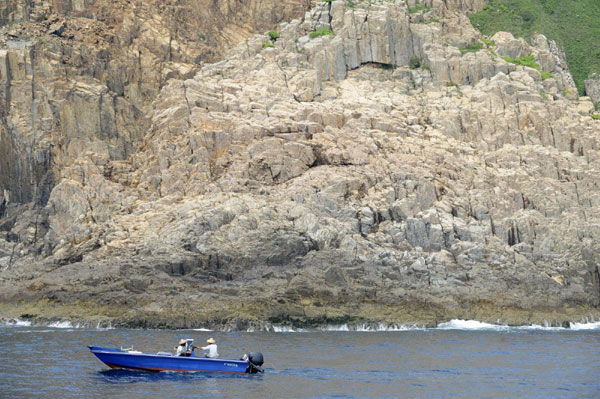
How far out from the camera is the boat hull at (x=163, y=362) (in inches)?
2442

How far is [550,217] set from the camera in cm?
10394

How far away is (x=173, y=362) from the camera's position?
62.3 m

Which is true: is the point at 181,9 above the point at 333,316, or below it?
above

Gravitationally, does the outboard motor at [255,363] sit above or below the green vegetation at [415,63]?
below

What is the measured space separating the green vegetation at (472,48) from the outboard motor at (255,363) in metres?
74.4

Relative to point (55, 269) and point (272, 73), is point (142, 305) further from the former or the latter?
point (272, 73)

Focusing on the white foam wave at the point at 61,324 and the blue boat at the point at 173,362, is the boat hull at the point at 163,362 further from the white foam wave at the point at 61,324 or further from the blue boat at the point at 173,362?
the white foam wave at the point at 61,324

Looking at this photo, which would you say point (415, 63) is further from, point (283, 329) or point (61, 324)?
point (61, 324)

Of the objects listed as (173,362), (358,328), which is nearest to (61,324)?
(358,328)

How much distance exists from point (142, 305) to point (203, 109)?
90.2ft

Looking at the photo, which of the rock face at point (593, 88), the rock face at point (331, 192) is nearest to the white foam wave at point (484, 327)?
the rock face at point (331, 192)

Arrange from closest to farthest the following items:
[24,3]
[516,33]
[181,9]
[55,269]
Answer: [55,269] < [24,3] < [181,9] < [516,33]

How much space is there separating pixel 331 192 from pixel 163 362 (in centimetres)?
4203

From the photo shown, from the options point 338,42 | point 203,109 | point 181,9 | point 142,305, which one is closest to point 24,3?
point 181,9
